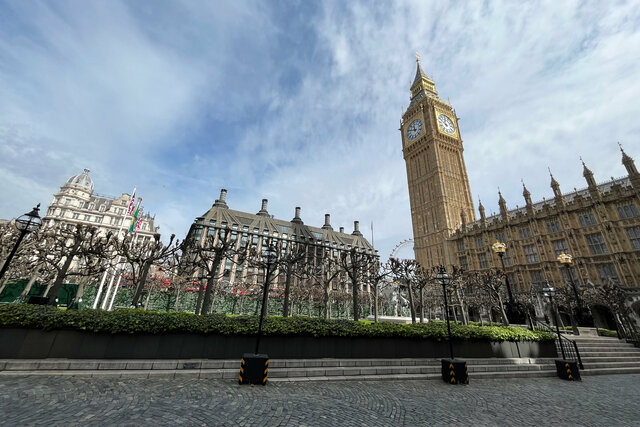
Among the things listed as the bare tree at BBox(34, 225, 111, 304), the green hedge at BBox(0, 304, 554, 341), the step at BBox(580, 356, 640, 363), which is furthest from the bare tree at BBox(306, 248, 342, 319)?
the bare tree at BBox(34, 225, 111, 304)

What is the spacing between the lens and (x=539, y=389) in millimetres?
9156

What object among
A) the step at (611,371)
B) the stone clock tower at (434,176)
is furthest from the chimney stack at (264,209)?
the step at (611,371)

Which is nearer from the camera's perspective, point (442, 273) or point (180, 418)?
point (180, 418)

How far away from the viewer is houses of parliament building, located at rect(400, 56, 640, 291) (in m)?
32.2

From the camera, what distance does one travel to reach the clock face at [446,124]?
227 feet

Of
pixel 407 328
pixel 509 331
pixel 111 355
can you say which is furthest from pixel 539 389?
pixel 111 355

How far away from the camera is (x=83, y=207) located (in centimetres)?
6197

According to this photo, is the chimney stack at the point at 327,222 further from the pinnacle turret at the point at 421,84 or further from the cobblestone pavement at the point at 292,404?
the cobblestone pavement at the point at 292,404

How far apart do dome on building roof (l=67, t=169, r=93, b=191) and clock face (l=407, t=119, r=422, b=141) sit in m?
90.3

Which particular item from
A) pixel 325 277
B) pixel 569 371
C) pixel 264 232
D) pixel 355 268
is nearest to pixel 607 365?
pixel 569 371

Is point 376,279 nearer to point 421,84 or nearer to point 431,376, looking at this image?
point 431,376

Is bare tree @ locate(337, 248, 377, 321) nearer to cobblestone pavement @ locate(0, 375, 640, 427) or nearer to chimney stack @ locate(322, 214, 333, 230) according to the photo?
cobblestone pavement @ locate(0, 375, 640, 427)

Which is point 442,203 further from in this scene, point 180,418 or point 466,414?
point 180,418

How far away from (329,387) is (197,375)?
4250mm
